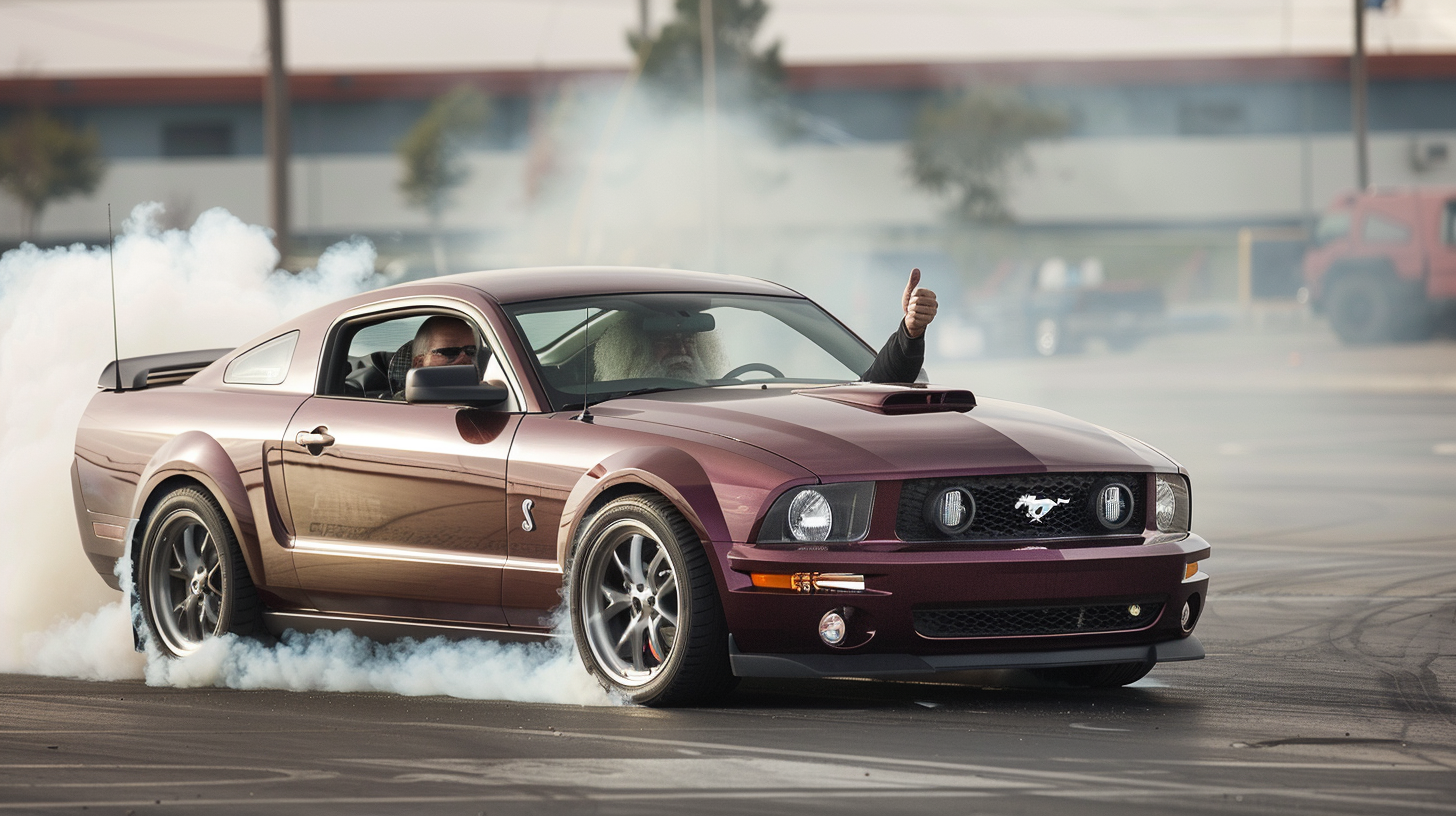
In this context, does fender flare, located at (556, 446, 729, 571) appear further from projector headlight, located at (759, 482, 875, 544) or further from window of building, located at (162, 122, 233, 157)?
window of building, located at (162, 122, 233, 157)

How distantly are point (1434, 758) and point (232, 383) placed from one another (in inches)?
181

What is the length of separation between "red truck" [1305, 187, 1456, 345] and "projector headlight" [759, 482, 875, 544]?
2733 centimetres

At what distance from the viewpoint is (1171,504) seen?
641 cm

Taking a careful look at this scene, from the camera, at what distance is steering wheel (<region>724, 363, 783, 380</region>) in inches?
281

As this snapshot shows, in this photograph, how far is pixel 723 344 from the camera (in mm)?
7273

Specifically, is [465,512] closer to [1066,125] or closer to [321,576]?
[321,576]

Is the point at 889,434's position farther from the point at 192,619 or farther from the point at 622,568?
the point at 192,619

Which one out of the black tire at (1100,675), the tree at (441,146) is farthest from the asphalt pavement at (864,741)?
the tree at (441,146)

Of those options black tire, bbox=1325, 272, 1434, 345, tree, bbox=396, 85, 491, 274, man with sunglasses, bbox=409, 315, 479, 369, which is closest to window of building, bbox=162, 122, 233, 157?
tree, bbox=396, 85, 491, 274

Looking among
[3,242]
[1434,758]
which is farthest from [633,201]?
[1434,758]

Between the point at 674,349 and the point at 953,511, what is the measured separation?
1434 millimetres

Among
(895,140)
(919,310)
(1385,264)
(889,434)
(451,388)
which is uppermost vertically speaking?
(895,140)

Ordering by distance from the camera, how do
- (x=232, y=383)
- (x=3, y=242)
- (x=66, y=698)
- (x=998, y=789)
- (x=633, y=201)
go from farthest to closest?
(x=3, y=242), (x=633, y=201), (x=232, y=383), (x=66, y=698), (x=998, y=789)

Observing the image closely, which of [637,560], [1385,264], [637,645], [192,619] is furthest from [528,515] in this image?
[1385,264]
